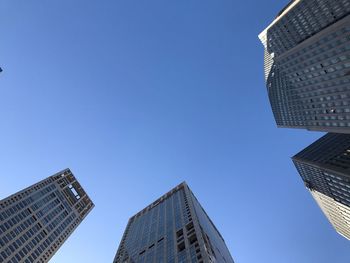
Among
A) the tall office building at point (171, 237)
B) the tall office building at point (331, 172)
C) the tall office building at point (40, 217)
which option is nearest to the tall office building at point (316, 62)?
the tall office building at point (331, 172)

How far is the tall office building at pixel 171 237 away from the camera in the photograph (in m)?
93.8

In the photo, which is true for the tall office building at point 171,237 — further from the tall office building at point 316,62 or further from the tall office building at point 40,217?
the tall office building at point 316,62

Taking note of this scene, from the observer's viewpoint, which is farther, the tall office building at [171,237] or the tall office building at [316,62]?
the tall office building at [316,62]

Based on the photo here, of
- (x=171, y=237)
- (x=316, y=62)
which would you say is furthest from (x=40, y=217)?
(x=316, y=62)

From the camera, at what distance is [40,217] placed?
139 m

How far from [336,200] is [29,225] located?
449 ft

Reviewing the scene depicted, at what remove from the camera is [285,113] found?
18200cm

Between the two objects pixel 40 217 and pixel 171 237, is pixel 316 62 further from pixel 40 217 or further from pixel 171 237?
pixel 40 217

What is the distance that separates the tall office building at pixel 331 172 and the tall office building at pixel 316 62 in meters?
21.0

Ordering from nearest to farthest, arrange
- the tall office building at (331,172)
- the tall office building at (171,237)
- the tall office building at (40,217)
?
1. the tall office building at (171,237)
2. the tall office building at (40,217)
3. the tall office building at (331,172)

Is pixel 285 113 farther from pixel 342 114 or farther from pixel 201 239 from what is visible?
pixel 201 239

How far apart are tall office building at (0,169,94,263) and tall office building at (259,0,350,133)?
117988 mm

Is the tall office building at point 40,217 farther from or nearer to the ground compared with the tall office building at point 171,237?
farther from the ground

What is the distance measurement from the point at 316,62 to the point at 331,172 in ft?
171
